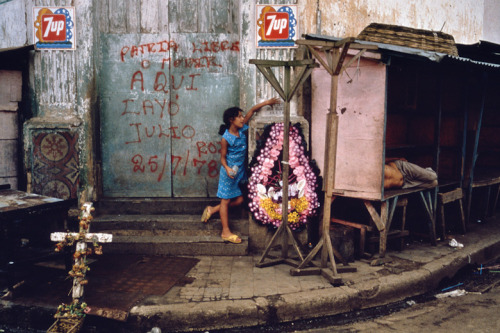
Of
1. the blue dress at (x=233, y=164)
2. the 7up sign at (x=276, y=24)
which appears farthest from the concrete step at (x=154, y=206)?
the 7up sign at (x=276, y=24)

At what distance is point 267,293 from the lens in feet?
13.6

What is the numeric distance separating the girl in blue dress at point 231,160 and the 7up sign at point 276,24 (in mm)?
808

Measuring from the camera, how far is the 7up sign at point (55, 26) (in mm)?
5562

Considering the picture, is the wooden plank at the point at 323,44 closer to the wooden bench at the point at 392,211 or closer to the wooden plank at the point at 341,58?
the wooden plank at the point at 341,58

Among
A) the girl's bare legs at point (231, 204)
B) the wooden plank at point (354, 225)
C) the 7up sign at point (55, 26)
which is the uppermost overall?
the 7up sign at point (55, 26)

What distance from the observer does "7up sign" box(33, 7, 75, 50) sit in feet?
18.2

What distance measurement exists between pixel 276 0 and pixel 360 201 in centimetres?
305

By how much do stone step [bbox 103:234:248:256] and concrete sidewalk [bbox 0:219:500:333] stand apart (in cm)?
11

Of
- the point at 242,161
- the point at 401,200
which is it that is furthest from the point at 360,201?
the point at 242,161

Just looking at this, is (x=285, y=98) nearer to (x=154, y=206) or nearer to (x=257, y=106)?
(x=257, y=106)

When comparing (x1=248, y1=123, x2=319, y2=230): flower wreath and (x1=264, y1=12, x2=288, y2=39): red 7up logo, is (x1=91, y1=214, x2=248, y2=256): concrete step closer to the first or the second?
(x1=248, y1=123, x2=319, y2=230): flower wreath

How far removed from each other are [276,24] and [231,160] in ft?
6.30

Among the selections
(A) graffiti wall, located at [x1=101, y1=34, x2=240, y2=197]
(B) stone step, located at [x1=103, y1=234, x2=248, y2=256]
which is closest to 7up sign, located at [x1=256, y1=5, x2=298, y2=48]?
(A) graffiti wall, located at [x1=101, y1=34, x2=240, y2=197]

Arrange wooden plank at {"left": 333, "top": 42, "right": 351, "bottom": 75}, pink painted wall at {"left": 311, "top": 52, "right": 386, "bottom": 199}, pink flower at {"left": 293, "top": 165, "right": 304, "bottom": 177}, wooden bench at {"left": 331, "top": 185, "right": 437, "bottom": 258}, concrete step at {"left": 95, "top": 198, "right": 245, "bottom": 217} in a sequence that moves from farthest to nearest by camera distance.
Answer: concrete step at {"left": 95, "top": 198, "right": 245, "bottom": 217} < pink flower at {"left": 293, "top": 165, "right": 304, "bottom": 177} < wooden bench at {"left": 331, "top": 185, "right": 437, "bottom": 258} < pink painted wall at {"left": 311, "top": 52, "right": 386, "bottom": 199} < wooden plank at {"left": 333, "top": 42, "right": 351, "bottom": 75}
